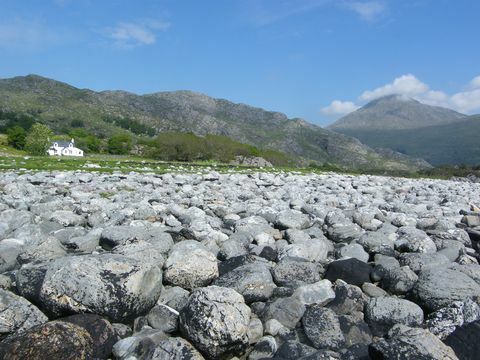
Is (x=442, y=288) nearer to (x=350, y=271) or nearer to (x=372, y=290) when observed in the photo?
(x=372, y=290)

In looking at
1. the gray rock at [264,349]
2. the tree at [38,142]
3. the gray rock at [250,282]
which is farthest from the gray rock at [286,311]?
the tree at [38,142]

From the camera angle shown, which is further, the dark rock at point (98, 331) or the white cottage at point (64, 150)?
the white cottage at point (64, 150)

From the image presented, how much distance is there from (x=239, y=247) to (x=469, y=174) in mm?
56524

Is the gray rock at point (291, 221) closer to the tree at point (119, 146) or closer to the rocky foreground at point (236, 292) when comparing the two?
the rocky foreground at point (236, 292)

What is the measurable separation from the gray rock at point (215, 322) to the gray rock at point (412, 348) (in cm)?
141

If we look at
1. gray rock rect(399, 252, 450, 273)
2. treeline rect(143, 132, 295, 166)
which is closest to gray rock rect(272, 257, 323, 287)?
gray rock rect(399, 252, 450, 273)

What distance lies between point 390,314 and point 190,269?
272 centimetres

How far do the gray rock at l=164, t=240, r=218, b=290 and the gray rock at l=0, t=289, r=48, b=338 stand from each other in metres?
1.73

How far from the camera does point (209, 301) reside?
16.9 ft

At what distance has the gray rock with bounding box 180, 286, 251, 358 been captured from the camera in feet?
16.1

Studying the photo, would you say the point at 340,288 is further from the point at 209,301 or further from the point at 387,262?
the point at 209,301

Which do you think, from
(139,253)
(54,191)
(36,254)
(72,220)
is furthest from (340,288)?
(54,191)

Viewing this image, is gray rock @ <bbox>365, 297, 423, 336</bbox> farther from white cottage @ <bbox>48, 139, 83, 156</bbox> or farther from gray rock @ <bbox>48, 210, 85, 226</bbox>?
white cottage @ <bbox>48, 139, 83, 156</bbox>

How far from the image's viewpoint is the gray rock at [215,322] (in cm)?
492
